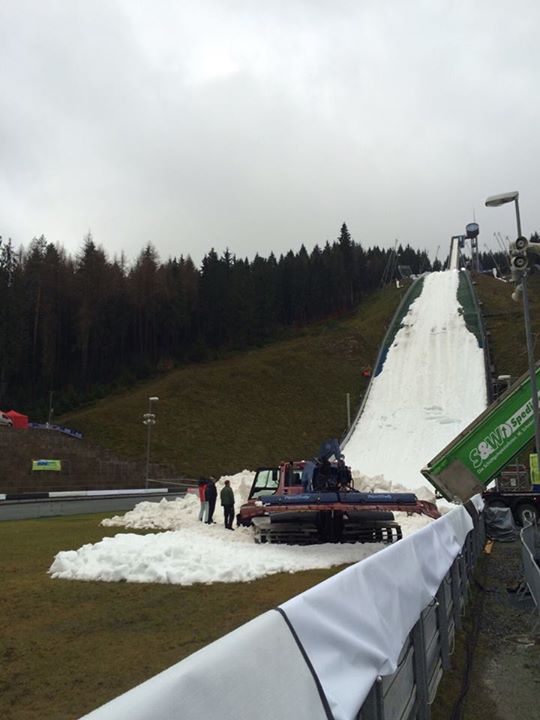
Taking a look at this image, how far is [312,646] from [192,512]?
64.8 feet

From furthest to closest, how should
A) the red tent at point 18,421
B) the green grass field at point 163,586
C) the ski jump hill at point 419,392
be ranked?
the red tent at point 18,421 → the ski jump hill at point 419,392 → the green grass field at point 163,586

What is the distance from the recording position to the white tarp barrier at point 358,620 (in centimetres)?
273

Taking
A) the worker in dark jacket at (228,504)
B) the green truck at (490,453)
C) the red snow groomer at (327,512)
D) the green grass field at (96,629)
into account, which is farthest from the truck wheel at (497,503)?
the green grass field at (96,629)

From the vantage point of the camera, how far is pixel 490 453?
830 inches

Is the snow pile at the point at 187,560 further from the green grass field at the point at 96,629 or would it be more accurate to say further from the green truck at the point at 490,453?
the green truck at the point at 490,453

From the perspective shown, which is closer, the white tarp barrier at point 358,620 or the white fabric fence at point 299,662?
the white fabric fence at point 299,662

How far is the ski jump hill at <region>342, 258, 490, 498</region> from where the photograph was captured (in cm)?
4038

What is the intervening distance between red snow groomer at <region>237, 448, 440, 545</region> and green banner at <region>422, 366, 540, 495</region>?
6.16m

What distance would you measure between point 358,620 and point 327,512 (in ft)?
37.0

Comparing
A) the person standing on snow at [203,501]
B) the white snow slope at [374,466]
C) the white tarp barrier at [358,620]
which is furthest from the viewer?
the person standing on snow at [203,501]

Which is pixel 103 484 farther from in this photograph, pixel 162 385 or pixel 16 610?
pixel 16 610

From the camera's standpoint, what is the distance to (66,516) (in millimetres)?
28734

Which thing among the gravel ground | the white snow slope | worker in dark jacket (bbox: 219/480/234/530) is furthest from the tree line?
the gravel ground

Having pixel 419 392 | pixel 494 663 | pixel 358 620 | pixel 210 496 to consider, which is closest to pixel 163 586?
pixel 494 663
